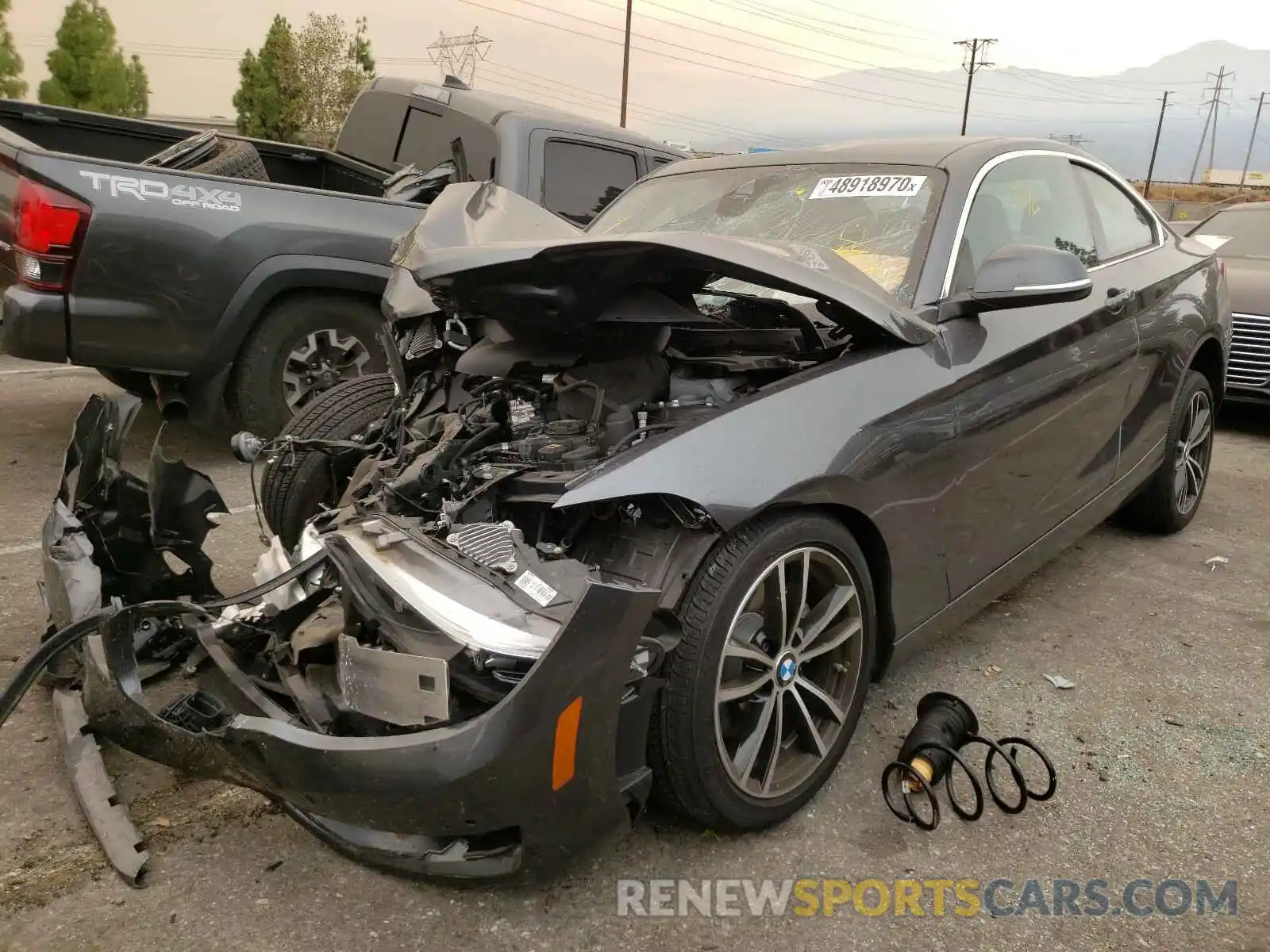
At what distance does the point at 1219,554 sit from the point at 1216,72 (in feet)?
360

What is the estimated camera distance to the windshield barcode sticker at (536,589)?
6.27 ft

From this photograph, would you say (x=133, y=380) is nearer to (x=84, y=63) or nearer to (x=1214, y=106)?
(x=84, y=63)

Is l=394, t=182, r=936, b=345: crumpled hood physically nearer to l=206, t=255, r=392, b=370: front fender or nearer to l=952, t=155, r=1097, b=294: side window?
l=952, t=155, r=1097, b=294: side window

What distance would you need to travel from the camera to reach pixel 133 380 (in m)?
4.89

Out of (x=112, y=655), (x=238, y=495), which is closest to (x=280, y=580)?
(x=112, y=655)

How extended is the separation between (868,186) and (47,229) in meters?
3.64

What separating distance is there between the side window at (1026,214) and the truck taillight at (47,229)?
3.86 meters

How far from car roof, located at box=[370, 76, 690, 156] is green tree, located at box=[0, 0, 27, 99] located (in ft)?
74.3

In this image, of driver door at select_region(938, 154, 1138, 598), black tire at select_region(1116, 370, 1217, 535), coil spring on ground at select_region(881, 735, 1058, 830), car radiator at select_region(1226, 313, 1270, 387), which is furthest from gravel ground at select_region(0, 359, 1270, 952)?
car radiator at select_region(1226, 313, 1270, 387)

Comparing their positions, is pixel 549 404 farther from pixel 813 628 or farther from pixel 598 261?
pixel 813 628

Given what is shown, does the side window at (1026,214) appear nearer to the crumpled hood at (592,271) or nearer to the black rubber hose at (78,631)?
the crumpled hood at (592,271)

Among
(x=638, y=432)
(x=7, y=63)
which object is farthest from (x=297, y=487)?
Result: (x=7, y=63)

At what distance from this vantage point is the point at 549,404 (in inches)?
107

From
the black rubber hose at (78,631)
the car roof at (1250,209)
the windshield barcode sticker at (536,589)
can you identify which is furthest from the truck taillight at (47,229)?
the car roof at (1250,209)
